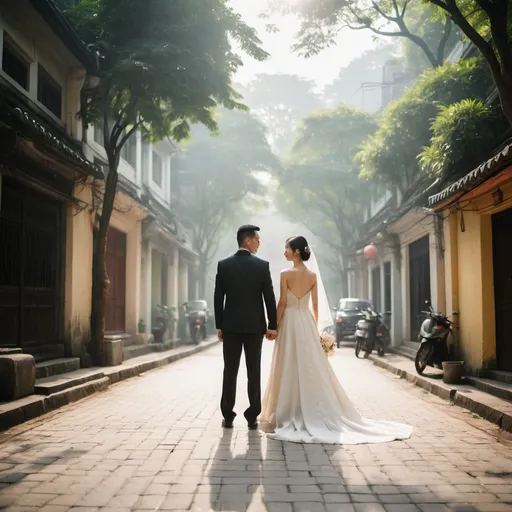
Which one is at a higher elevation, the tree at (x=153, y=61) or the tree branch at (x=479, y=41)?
the tree at (x=153, y=61)

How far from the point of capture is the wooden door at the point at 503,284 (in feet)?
34.7

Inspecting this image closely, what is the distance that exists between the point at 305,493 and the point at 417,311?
14524mm

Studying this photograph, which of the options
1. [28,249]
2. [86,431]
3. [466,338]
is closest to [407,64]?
[466,338]

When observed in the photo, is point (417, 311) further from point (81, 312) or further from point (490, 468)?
point (490, 468)

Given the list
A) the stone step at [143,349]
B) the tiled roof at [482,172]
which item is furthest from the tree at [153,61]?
the tiled roof at [482,172]

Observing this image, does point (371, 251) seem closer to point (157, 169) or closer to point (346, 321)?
point (346, 321)

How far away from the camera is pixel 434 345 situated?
463 inches

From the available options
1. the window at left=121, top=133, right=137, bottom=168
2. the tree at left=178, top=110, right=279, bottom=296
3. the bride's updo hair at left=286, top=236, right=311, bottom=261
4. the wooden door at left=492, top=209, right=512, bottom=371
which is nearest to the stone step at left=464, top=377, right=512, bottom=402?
the wooden door at left=492, top=209, right=512, bottom=371

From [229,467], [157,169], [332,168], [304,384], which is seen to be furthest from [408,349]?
[332,168]

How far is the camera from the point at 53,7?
10547mm

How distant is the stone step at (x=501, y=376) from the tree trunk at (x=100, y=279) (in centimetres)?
732

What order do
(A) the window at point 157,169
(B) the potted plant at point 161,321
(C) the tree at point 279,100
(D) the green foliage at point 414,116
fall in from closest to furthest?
(D) the green foliage at point 414,116, (B) the potted plant at point 161,321, (A) the window at point 157,169, (C) the tree at point 279,100

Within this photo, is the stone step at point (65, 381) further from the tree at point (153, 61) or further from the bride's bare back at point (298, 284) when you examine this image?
the bride's bare back at point (298, 284)

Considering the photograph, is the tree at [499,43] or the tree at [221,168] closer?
the tree at [499,43]
